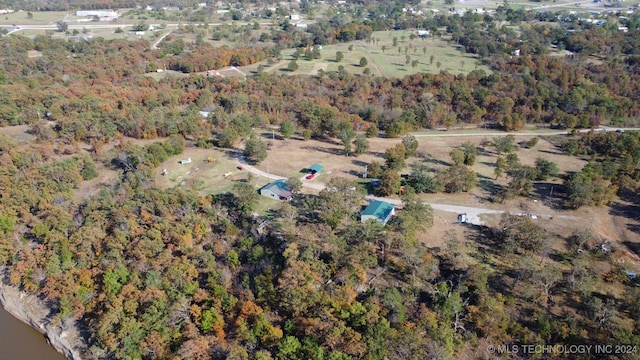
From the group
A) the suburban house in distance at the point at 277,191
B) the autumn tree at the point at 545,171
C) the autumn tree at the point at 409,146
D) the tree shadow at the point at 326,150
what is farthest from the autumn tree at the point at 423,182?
the suburban house in distance at the point at 277,191

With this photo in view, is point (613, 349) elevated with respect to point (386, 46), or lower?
lower

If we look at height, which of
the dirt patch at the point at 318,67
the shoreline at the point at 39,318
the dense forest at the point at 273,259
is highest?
the dirt patch at the point at 318,67

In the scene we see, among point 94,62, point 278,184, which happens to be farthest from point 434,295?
point 94,62

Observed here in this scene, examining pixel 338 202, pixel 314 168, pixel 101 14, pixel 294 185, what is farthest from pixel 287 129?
pixel 101 14

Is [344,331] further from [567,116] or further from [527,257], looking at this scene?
[567,116]

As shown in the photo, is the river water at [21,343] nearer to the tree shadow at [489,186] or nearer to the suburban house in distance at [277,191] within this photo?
the suburban house in distance at [277,191]

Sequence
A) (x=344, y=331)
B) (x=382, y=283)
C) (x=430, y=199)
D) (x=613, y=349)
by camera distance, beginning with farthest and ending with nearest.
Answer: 1. (x=430, y=199)
2. (x=382, y=283)
3. (x=344, y=331)
4. (x=613, y=349)
